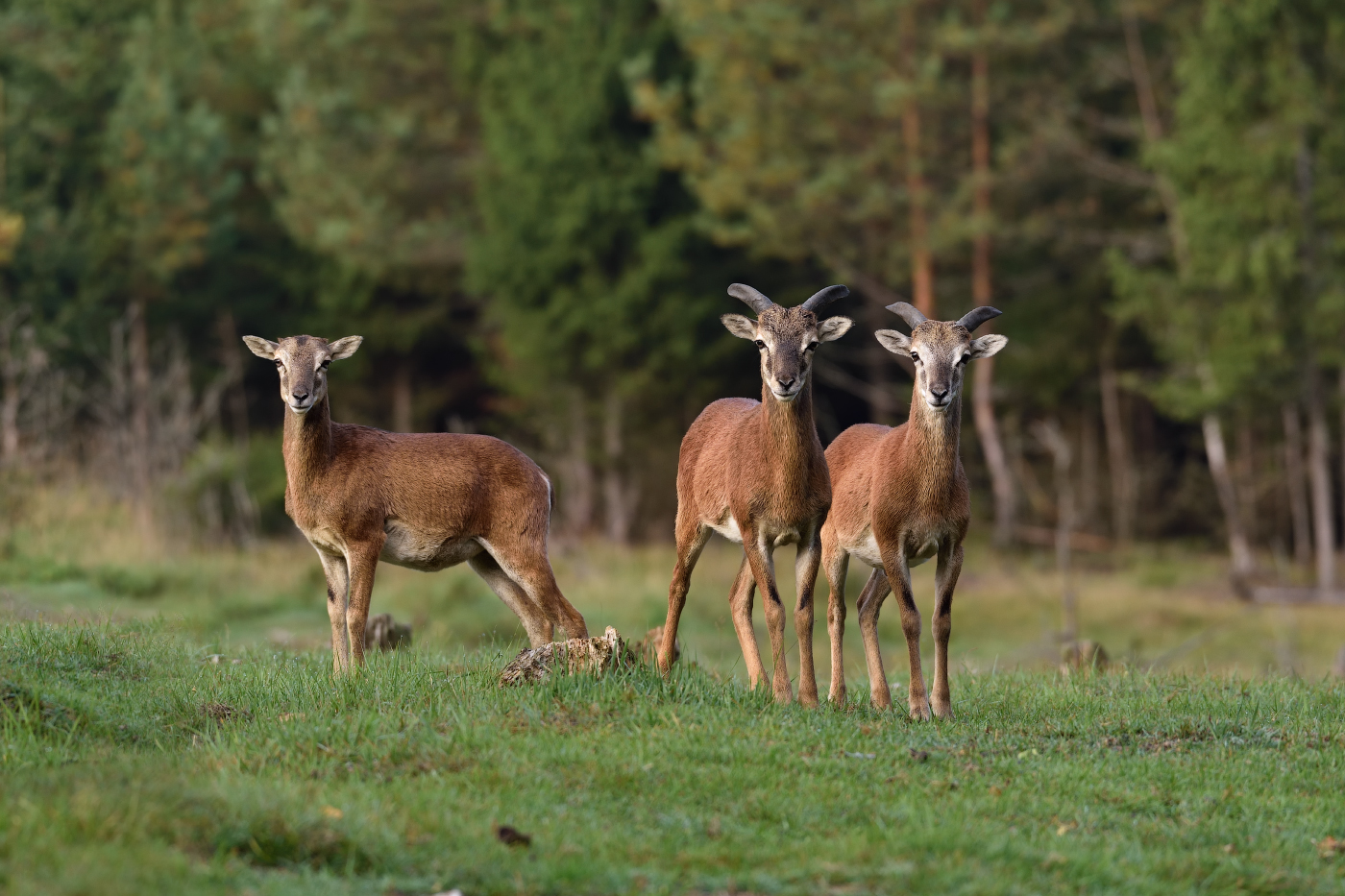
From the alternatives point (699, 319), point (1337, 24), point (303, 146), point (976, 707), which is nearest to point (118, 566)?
point (976, 707)

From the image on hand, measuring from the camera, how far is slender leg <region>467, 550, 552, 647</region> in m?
11.4

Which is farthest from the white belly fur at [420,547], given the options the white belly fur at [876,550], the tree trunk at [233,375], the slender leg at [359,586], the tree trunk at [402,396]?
the tree trunk at [402,396]

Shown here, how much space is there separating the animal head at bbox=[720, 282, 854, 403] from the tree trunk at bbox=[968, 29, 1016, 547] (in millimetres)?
21537

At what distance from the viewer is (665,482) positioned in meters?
34.8

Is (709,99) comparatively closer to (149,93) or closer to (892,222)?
(892,222)

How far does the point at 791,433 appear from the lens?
9.89m

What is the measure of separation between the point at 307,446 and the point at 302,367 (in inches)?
20.9

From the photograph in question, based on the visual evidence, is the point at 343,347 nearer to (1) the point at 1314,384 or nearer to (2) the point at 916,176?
(1) the point at 1314,384

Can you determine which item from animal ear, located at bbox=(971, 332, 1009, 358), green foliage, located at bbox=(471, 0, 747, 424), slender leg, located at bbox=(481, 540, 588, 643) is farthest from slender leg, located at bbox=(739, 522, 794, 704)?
green foliage, located at bbox=(471, 0, 747, 424)

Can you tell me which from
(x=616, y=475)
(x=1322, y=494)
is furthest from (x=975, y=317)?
(x=616, y=475)

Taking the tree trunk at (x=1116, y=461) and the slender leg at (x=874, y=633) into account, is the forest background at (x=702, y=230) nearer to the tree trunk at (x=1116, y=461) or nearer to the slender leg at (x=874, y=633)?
the tree trunk at (x=1116, y=461)

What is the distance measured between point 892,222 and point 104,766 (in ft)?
92.8

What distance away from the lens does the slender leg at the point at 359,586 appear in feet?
35.6

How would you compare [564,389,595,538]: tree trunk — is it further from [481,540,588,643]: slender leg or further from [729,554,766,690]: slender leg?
[729,554,766,690]: slender leg
